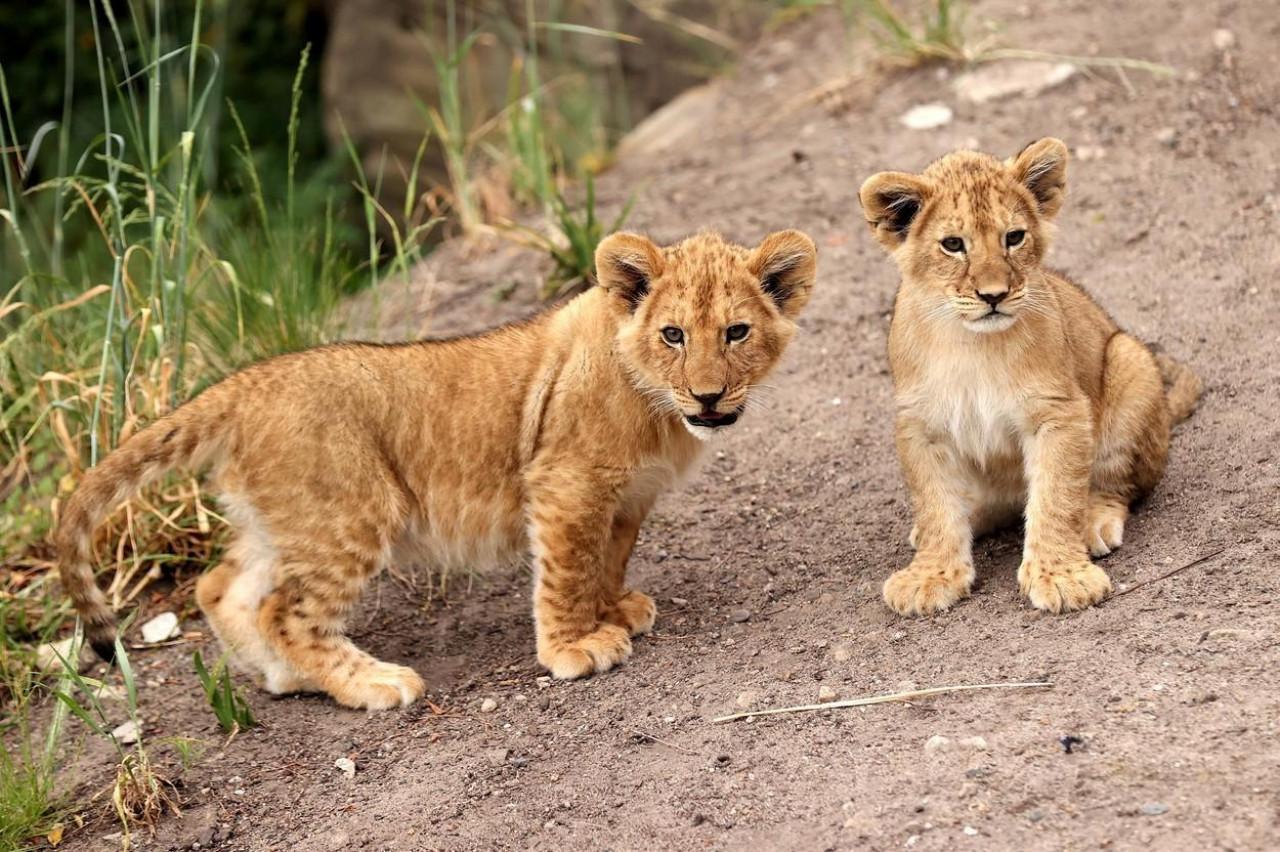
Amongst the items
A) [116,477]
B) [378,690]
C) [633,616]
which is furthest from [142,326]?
[633,616]

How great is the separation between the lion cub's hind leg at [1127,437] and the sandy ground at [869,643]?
143 mm

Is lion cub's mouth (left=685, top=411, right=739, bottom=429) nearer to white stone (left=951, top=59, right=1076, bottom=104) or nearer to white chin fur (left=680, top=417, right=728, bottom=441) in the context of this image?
white chin fur (left=680, top=417, right=728, bottom=441)

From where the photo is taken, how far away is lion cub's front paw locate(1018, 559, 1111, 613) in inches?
191

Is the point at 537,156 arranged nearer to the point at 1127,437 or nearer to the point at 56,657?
the point at 56,657

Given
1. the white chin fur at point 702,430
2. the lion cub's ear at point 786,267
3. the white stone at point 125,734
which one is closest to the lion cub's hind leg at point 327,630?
the white stone at point 125,734

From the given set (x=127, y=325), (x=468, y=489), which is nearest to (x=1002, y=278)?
(x=468, y=489)

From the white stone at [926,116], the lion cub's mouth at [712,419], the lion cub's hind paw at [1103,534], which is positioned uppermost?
the lion cub's mouth at [712,419]

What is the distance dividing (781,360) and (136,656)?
111 inches

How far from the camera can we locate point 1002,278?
4.85 meters

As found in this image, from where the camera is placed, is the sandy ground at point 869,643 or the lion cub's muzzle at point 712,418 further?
the lion cub's muzzle at point 712,418

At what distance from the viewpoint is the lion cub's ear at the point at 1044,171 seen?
5.00 metres

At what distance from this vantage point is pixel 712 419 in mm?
5051

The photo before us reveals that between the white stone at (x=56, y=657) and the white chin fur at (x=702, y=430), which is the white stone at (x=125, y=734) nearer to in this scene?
the white stone at (x=56, y=657)

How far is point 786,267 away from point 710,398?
603mm
